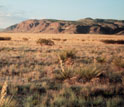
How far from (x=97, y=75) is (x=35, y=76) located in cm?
250

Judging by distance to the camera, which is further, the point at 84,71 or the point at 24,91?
the point at 84,71

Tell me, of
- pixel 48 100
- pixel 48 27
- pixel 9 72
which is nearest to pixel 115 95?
pixel 48 100

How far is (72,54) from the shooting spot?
38.6 feet

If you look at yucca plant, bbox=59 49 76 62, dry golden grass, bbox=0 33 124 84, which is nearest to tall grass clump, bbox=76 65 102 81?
dry golden grass, bbox=0 33 124 84

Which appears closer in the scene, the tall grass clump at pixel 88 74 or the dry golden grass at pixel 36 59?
the tall grass clump at pixel 88 74

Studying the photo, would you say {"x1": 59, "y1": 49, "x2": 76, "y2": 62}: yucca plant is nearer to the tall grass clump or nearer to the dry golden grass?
the dry golden grass

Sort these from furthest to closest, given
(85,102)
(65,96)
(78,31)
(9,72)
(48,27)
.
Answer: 1. (48,27)
2. (78,31)
3. (9,72)
4. (65,96)
5. (85,102)

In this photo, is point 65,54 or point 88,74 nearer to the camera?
point 88,74

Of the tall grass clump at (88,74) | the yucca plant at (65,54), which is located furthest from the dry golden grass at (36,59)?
the tall grass clump at (88,74)

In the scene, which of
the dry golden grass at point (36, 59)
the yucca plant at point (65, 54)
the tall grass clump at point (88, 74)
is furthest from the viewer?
the yucca plant at point (65, 54)

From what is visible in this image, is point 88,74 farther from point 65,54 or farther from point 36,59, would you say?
point 36,59

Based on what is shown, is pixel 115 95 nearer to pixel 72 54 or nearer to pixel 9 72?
pixel 9 72

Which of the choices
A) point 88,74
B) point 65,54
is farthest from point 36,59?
point 88,74

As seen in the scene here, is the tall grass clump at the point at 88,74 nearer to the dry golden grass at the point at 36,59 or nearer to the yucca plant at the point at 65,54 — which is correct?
the dry golden grass at the point at 36,59
